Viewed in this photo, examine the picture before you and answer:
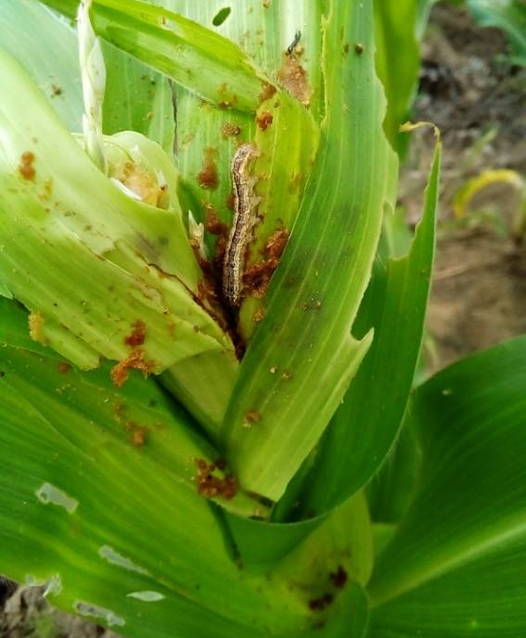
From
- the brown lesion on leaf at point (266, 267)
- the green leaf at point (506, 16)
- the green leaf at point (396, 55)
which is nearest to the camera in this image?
the brown lesion on leaf at point (266, 267)

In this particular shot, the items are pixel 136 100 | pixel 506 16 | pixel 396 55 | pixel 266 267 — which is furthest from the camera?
pixel 506 16

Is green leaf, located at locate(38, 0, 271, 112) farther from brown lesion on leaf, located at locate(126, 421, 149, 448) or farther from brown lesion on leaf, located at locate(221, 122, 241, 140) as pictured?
brown lesion on leaf, located at locate(126, 421, 149, 448)

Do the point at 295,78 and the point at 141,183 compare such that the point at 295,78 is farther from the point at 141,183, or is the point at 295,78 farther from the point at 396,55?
the point at 396,55

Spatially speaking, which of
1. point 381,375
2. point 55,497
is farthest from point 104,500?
point 381,375

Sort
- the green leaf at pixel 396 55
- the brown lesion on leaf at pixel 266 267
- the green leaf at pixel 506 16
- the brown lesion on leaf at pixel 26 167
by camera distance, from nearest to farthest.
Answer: the brown lesion on leaf at pixel 26 167 → the brown lesion on leaf at pixel 266 267 → the green leaf at pixel 396 55 → the green leaf at pixel 506 16

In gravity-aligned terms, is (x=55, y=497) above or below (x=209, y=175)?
below

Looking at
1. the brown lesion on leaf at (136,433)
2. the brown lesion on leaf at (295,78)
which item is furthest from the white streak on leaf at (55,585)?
the brown lesion on leaf at (295,78)

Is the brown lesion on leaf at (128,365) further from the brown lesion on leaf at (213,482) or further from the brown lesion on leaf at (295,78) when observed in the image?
the brown lesion on leaf at (295,78)
